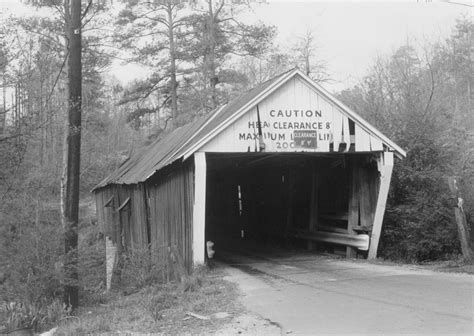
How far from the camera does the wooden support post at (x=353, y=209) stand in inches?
523

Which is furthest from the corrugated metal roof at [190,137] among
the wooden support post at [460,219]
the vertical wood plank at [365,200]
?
the wooden support post at [460,219]

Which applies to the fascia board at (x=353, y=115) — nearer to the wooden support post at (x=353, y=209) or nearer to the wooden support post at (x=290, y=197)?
the wooden support post at (x=353, y=209)

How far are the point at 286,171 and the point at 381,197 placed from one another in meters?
4.78

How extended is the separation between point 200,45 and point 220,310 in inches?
888

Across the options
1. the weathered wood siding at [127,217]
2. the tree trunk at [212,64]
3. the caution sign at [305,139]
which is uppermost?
the tree trunk at [212,64]

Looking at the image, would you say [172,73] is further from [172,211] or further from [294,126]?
[294,126]

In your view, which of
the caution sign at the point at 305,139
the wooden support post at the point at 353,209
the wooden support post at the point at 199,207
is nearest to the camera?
the wooden support post at the point at 199,207

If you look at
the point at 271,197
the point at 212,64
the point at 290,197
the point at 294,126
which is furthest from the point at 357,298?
the point at 212,64

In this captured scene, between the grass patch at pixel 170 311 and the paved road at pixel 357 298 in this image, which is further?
the grass patch at pixel 170 311

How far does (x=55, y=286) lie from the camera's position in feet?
35.7

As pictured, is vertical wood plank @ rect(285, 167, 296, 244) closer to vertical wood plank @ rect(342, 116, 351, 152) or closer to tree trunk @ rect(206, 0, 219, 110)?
vertical wood plank @ rect(342, 116, 351, 152)

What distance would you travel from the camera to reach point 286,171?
16.9m

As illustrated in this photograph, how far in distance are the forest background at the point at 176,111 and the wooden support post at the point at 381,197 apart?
756 mm

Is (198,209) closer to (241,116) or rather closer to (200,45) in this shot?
(241,116)
